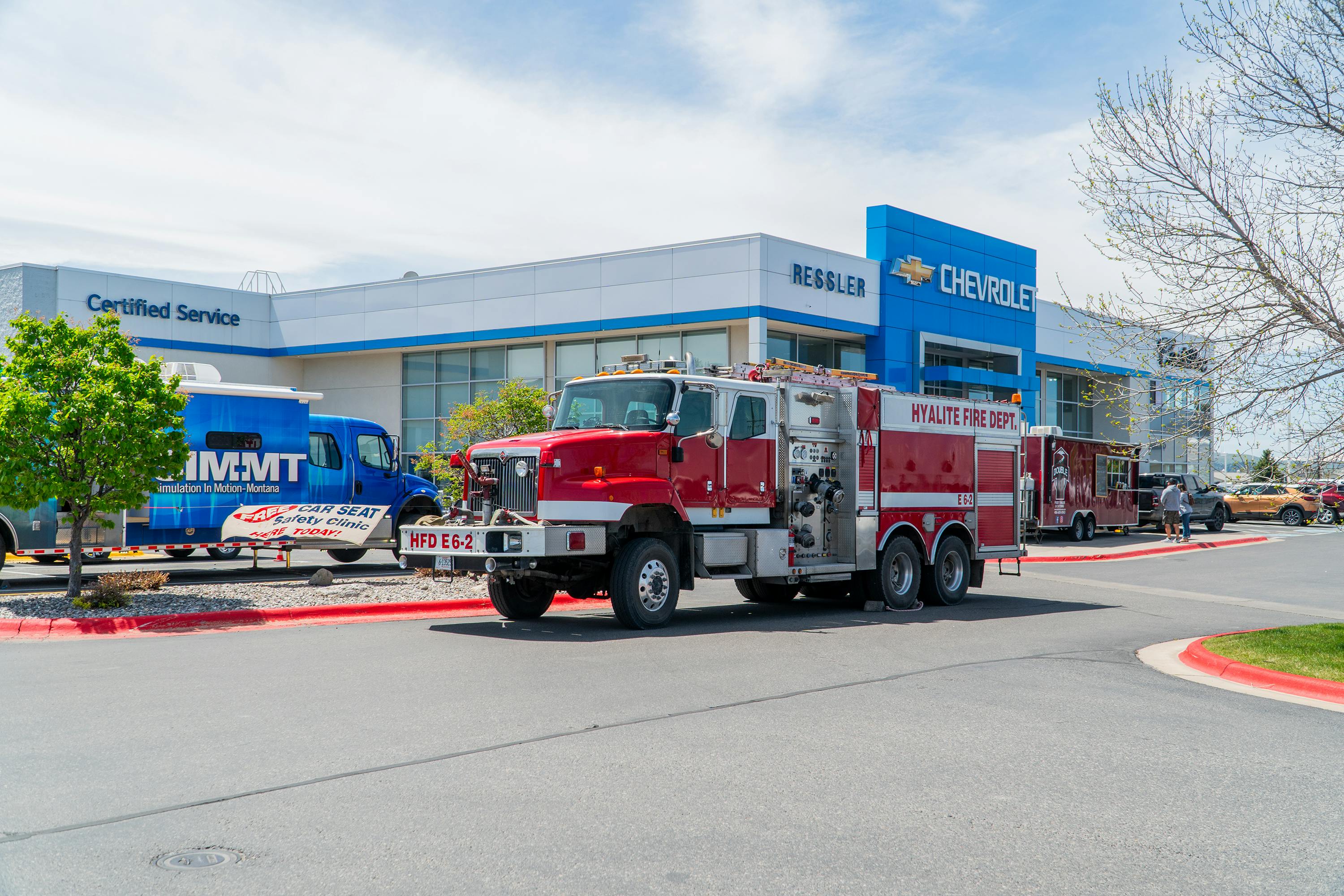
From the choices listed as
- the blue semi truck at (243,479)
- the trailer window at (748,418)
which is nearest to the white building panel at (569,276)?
the blue semi truck at (243,479)

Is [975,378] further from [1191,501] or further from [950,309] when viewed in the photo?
[1191,501]

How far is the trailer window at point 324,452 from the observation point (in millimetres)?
18938

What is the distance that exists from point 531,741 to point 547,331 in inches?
1076

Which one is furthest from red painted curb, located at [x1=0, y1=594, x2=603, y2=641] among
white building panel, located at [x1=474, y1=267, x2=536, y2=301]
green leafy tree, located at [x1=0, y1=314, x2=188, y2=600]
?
white building panel, located at [x1=474, y1=267, x2=536, y2=301]

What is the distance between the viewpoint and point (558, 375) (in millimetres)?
34594

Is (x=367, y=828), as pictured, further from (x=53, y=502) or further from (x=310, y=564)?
(x=310, y=564)

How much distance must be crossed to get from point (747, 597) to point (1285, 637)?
273 inches

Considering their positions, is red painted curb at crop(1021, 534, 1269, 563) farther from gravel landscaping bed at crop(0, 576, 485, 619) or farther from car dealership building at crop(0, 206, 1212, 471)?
gravel landscaping bed at crop(0, 576, 485, 619)

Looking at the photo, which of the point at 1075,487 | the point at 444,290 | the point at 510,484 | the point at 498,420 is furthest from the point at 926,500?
the point at 444,290

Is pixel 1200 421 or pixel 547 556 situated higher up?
pixel 1200 421

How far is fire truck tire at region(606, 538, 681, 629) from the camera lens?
12117mm

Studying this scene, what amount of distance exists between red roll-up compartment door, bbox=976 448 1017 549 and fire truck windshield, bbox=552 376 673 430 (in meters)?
5.97

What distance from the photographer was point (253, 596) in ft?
46.8

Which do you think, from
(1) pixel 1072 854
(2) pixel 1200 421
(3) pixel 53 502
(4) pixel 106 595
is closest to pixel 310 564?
(3) pixel 53 502
